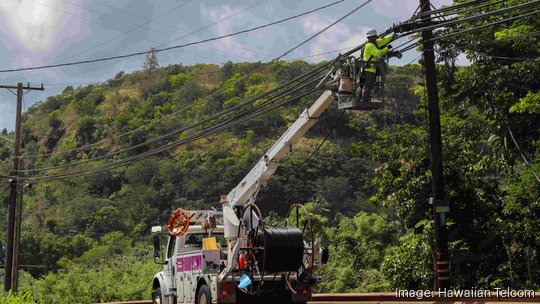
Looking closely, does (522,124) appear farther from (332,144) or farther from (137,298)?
(332,144)

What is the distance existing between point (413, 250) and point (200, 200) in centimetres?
9128

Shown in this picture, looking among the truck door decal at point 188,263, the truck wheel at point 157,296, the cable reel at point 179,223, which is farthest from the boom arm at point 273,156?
the truck wheel at point 157,296

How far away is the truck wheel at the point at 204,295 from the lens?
57.5 feet

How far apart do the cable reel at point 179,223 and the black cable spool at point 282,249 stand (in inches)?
125

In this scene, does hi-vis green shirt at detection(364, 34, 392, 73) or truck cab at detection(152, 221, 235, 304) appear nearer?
hi-vis green shirt at detection(364, 34, 392, 73)

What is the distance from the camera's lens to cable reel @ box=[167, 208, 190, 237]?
63.9 ft

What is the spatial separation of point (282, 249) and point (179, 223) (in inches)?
162

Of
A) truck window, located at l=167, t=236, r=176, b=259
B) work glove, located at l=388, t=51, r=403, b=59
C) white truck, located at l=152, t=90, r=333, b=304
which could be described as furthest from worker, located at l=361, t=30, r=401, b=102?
truck window, located at l=167, t=236, r=176, b=259

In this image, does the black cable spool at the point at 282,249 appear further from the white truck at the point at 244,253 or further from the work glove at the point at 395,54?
the work glove at the point at 395,54

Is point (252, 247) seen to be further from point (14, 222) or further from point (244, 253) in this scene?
point (14, 222)

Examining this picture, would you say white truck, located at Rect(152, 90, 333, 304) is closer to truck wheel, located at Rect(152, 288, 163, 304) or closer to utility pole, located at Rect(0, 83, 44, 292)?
truck wheel, located at Rect(152, 288, 163, 304)

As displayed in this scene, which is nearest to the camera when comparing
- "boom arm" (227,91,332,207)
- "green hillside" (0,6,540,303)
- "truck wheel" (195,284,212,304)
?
"truck wheel" (195,284,212,304)

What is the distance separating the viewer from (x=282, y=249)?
16656 millimetres

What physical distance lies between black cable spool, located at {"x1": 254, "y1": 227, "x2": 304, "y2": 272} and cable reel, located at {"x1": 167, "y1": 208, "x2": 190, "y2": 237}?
3.17 m
